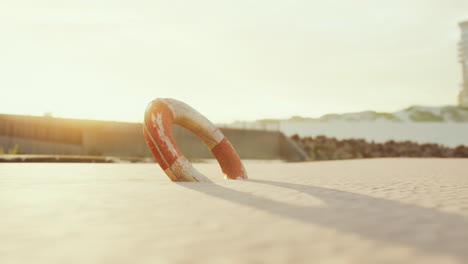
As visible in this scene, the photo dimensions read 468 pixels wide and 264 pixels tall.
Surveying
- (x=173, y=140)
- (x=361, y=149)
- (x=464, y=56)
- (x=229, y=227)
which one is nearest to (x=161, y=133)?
(x=173, y=140)

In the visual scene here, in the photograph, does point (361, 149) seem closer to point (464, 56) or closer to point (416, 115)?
point (416, 115)

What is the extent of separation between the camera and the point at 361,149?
95.0 feet

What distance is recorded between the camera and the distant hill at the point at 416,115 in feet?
260

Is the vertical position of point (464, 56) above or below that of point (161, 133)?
above

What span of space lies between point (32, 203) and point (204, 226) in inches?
A: 73.1

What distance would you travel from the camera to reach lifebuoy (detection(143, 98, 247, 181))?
6.23 metres

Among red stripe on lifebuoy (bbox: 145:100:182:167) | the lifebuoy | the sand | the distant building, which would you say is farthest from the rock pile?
the distant building

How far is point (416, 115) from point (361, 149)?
6575 centimetres

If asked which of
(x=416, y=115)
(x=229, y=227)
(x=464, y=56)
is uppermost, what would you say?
(x=464, y=56)

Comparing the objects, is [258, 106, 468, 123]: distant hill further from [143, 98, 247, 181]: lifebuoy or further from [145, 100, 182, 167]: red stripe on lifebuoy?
[145, 100, 182, 167]: red stripe on lifebuoy

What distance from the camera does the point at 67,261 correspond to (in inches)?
85.8

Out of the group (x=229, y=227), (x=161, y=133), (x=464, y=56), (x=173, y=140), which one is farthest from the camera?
(x=464, y=56)

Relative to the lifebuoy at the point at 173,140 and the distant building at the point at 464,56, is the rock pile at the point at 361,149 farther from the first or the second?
the distant building at the point at 464,56

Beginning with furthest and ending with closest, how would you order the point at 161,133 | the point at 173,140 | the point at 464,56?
1. the point at 464,56
2. the point at 173,140
3. the point at 161,133
